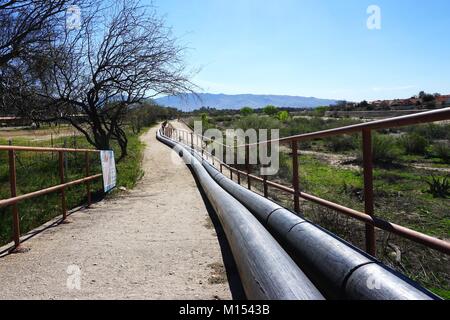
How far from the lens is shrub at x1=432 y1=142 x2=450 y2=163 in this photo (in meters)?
17.2

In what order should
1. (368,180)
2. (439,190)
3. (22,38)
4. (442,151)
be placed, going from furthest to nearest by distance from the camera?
(442,151), (439,190), (22,38), (368,180)

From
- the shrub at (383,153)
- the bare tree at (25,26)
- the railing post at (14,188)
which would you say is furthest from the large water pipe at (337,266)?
the shrub at (383,153)

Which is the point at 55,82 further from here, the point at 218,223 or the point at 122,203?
the point at 218,223

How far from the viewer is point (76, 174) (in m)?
14.3

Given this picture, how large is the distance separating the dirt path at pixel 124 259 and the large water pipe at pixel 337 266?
2.39 feet

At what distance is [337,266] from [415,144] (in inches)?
809

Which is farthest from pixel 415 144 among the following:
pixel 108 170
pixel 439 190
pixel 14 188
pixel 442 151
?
pixel 14 188

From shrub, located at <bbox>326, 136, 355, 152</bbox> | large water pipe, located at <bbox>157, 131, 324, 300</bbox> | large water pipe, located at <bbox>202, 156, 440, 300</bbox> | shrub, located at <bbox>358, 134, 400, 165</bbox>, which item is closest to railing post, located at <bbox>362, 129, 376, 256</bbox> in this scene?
large water pipe, located at <bbox>202, 156, 440, 300</bbox>

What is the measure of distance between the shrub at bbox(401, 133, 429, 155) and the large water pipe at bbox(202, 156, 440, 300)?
18.9 metres

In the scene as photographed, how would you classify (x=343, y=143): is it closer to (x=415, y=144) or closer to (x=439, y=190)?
(x=415, y=144)

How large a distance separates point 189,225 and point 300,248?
3.49m

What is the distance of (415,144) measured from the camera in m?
21.6

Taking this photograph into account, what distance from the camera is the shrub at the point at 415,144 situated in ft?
69.7
